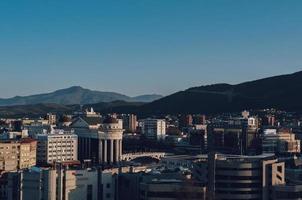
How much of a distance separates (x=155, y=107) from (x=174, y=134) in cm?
3182

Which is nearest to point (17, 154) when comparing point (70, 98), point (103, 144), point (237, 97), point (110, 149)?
point (103, 144)

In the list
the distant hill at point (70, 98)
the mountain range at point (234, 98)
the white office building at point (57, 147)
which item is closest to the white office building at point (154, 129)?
the white office building at point (57, 147)

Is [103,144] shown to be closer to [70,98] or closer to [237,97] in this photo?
[237,97]

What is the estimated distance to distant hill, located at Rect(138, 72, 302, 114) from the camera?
2800 inches

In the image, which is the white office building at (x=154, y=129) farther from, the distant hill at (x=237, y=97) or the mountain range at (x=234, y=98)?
the distant hill at (x=237, y=97)

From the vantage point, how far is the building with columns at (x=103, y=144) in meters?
34.7

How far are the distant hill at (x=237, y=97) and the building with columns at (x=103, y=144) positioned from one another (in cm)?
3407

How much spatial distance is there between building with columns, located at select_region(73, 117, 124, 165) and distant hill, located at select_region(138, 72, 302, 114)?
34.1m

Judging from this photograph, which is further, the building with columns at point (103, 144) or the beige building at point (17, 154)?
the building with columns at point (103, 144)

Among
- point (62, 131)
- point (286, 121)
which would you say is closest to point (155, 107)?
point (286, 121)

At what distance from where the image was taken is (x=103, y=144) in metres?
35.1

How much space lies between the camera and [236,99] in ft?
244

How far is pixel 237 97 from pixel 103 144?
42186 mm

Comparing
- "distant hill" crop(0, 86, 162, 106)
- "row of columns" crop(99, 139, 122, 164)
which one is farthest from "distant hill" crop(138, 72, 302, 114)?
"distant hill" crop(0, 86, 162, 106)
